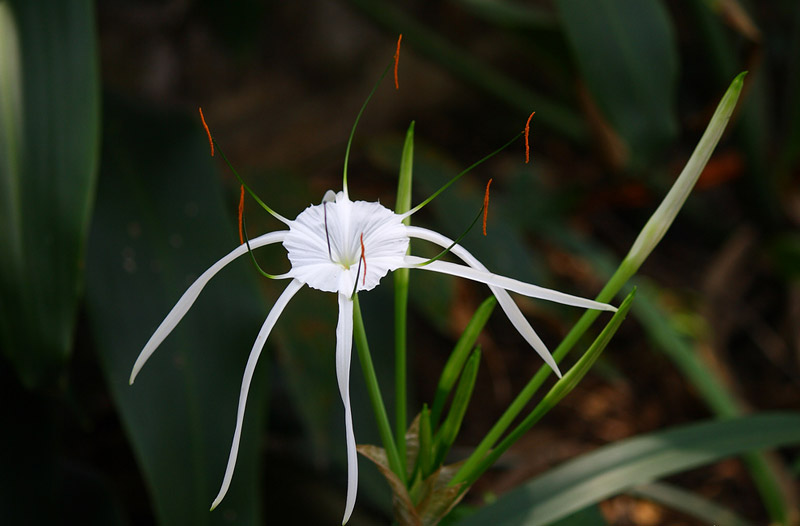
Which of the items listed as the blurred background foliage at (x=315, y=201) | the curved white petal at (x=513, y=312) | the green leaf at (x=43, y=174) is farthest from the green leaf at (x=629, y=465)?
the green leaf at (x=43, y=174)

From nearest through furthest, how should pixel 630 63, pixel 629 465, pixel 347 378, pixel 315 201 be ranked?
pixel 347 378 < pixel 629 465 < pixel 630 63 < pixel 315 201

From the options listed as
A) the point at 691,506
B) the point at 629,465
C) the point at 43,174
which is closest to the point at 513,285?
the point at 629,465

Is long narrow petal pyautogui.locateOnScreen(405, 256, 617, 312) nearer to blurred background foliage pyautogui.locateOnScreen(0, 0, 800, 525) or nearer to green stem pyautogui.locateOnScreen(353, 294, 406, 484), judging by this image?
green stem pyautogui.locateOnScreen(353, 294, 406, 484)

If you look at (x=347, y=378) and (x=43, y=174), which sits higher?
(x=43, y=174)

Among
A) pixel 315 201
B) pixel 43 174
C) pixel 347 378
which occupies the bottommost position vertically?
pixel 347 378

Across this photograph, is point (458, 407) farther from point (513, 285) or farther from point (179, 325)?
point (179, 325)

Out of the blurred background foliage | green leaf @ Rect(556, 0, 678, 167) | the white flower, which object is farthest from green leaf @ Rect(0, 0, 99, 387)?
green leaf @ Rect(556, 0, 678, 167)

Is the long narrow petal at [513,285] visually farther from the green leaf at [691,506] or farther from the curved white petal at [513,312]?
the green leaf at [691,506]
